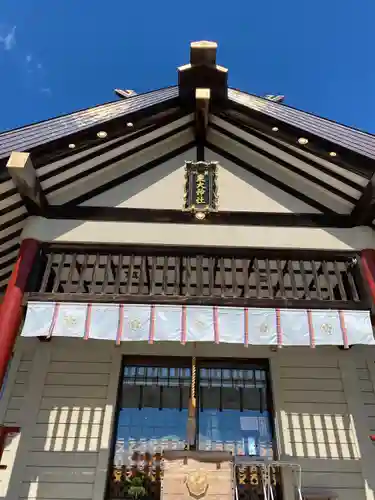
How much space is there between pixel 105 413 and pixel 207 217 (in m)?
3.93

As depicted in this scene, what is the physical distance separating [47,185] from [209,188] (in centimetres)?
283

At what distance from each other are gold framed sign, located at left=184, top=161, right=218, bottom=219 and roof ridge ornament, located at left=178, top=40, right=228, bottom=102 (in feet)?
3.83

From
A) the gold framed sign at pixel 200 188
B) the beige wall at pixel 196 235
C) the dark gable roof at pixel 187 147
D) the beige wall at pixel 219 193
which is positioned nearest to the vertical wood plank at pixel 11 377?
the dark gable roof at pixel 187 147

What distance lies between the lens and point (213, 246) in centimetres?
679

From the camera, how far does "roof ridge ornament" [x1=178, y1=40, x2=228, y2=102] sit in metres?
Result: 6.35

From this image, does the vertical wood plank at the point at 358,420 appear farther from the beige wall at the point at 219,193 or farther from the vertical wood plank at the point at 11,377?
the vertical wood plank at the point at 11,377

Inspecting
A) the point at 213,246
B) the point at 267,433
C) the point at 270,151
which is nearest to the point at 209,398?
the point at 267,433

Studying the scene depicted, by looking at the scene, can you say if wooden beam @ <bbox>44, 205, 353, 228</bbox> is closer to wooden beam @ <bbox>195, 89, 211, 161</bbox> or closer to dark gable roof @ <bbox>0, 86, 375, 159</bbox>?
dark gable roof @ <bbox>0, 86, 375, 159</bbox>

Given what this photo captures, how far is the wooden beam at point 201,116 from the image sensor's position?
680 cm

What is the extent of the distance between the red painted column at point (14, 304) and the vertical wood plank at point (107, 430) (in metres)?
2.31

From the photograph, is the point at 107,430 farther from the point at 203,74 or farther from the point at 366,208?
the point at 203,74

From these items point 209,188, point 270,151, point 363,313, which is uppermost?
point 270,151

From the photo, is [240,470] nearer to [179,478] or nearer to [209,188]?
[179,478]

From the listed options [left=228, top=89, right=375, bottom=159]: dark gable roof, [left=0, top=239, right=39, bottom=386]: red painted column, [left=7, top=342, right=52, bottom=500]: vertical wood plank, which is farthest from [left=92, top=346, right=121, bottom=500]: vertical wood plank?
[left=228, top=89, right=375, bottom=159]: dark gable roof
